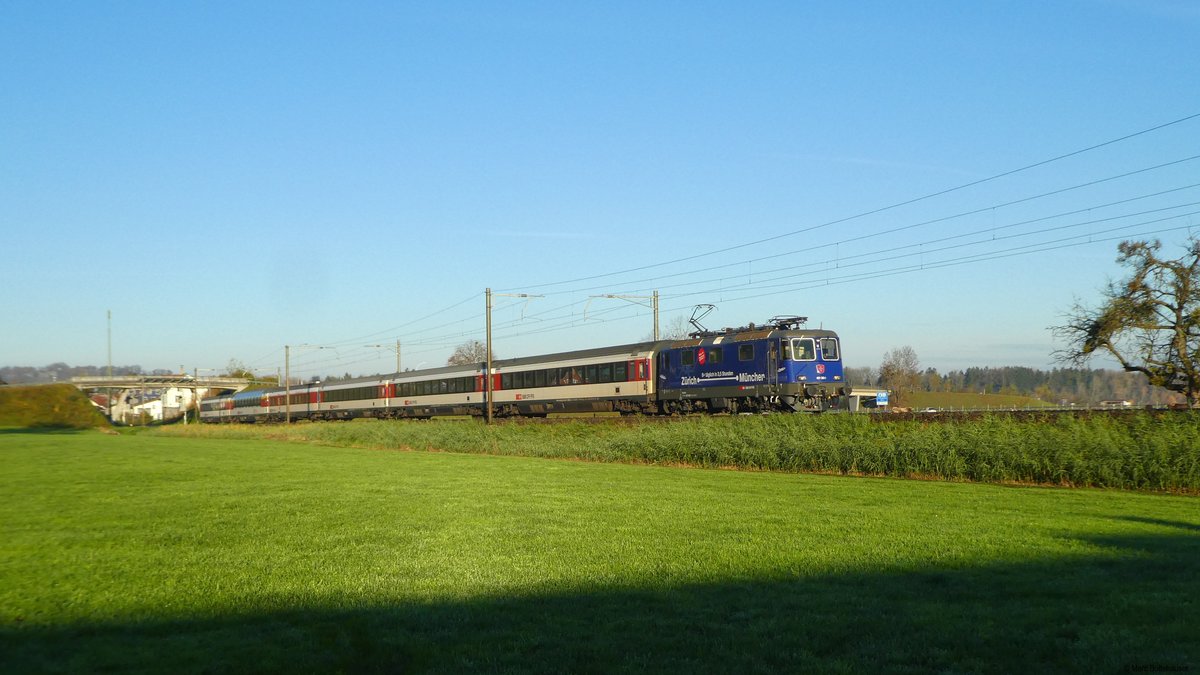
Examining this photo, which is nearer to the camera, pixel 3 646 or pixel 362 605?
pixel 3 646

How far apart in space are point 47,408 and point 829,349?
7216 cm

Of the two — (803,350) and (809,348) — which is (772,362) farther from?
(809,348)

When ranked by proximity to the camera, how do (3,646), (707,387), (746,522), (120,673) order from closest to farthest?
1. (120,673)
2. (3,646)
3. (746,522)
4. (707,387)

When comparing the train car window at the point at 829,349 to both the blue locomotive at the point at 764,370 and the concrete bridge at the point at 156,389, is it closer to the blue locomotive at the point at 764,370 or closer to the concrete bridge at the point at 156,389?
the blue locomotive at the point at 764,370

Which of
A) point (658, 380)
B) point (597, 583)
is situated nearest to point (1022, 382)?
point (658, 380)

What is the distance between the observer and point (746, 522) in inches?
519

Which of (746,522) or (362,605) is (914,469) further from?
(362,605)

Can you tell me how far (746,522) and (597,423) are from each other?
26.8m

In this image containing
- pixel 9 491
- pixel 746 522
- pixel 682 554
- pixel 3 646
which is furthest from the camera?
pixel 9 491

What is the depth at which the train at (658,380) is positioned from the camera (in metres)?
36.2

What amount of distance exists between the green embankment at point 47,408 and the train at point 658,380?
3030cm

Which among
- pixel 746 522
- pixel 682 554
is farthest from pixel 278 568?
pixel 746 522

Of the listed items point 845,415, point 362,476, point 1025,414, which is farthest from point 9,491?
point 1025,414

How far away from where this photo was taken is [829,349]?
3706 cm
